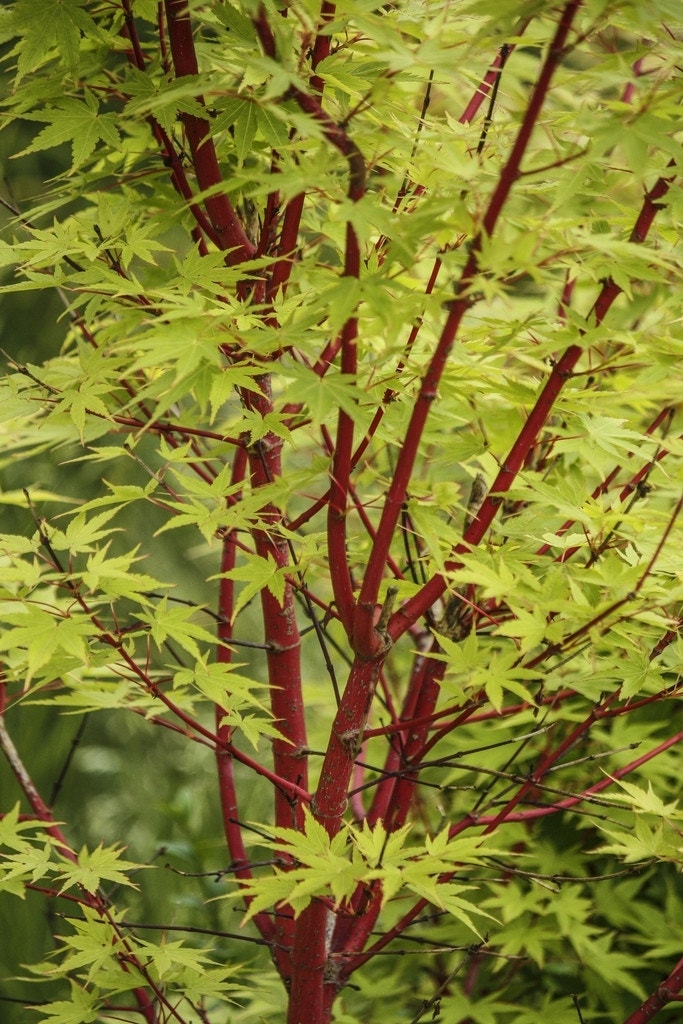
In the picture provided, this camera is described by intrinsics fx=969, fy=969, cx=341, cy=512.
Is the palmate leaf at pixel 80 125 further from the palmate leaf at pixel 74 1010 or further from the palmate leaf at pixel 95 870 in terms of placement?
the palmate leaf at pixel 74 1010

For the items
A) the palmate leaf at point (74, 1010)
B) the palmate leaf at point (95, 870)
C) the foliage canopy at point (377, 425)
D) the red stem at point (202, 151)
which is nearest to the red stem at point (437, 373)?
the foliage canopy at point (377, 425)

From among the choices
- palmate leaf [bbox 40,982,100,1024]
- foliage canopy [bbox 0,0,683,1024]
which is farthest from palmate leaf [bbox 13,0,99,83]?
palmate leaf [bbox 40,982,100,1024]

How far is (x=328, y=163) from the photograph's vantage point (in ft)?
2.22

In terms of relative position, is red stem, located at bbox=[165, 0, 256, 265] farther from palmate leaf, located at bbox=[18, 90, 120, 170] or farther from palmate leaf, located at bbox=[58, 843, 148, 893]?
palmate leaf, located at bbox=[58, 843, 148, 893]

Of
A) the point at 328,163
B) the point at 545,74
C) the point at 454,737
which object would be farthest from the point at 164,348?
the point at 454,737

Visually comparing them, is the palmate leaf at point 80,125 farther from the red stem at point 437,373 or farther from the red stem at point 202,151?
the red stem at point 437,373

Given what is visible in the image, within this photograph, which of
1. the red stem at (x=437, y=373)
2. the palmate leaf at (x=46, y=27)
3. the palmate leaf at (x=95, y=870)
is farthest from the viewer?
the palmate leaf at (x=95, y=870)

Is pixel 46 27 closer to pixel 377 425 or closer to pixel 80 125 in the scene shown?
pixel 80 125

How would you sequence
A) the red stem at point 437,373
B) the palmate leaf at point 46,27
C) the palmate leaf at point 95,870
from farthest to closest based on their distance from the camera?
the palmate leaf at point 95,870
the palmate leaf at point 46,27
the red stem at point 437,373

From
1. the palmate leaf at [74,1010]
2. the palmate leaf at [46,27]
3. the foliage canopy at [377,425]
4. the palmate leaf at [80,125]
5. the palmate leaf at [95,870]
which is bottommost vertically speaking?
the palmate leaf at [74,1010]

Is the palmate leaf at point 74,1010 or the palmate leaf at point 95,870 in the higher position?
the palmate leaf at point 95,870

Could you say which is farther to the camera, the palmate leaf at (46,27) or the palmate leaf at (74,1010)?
the palmate leaf at (74,1010)

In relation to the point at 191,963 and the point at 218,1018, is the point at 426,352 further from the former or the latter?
the point at 218,1018

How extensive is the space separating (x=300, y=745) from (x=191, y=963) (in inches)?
10.0
